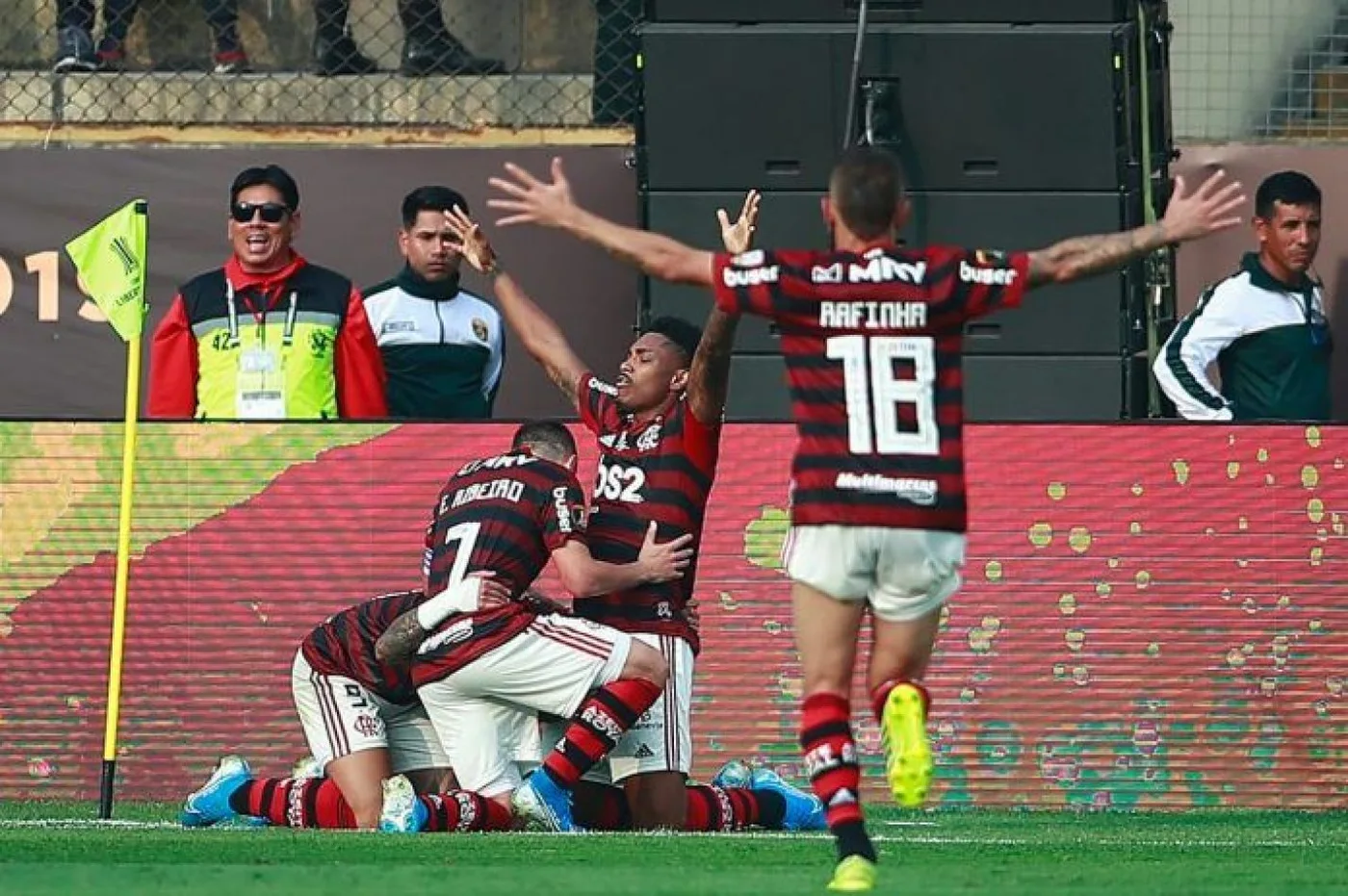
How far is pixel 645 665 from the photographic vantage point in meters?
10.9

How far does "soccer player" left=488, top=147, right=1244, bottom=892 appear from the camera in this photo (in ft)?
27.2

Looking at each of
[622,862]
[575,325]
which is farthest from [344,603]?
[622,862]

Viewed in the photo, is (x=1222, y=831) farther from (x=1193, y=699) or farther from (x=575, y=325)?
(x=575, y=325)

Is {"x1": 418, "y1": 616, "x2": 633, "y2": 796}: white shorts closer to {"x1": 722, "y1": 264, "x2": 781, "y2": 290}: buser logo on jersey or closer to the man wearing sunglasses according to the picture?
the man wearing sunglasses

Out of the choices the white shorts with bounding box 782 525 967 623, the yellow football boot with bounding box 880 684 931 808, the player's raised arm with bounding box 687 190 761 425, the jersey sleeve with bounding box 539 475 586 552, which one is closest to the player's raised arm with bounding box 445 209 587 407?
the jersey sleeve with bounding box 539 475 586 552

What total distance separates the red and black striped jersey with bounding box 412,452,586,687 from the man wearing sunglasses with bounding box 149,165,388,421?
1727mm

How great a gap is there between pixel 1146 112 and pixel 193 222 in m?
4.49

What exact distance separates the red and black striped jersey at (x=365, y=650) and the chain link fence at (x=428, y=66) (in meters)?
3.89

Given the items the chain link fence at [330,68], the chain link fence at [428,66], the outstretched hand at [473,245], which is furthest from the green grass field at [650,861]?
the chain link fence at [330,68]

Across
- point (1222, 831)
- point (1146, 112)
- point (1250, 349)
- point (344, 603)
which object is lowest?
point (1222, 831)

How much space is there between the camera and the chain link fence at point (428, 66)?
47.4 ft

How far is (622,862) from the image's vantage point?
348 inches

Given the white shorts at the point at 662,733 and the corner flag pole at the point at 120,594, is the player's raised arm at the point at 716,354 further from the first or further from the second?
the corner flag pole at the point at 120,594

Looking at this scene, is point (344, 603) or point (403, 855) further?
point (344, 603)
